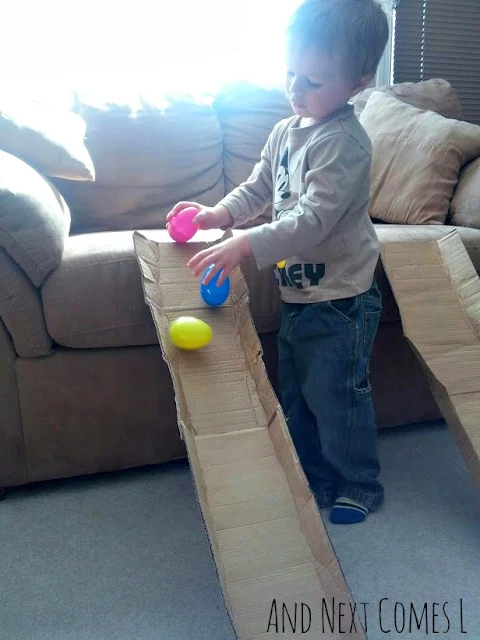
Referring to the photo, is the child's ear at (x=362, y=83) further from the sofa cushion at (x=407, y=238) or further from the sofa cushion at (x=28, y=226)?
the sofa cushion at (x=28, y=226)

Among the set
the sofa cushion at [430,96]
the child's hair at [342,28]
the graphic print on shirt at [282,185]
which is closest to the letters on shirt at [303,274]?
the graphic print on shirt at [282,185]

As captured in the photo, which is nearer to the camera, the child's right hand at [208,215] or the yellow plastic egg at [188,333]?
the yellow plastic egg at [188,333]

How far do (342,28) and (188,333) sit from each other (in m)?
0.58

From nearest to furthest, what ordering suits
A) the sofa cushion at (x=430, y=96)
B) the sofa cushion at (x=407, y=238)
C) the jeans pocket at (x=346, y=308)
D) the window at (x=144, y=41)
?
the jeans pocket at (x=346, y=308) → the sofa cushion at (x=407, y=238) → the sofa cushion at (x=430, y=96) → the window at (x=144, y=41)

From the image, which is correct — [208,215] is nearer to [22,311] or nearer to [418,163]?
[22,311]

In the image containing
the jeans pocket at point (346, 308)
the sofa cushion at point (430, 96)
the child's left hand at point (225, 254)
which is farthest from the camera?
the sofa cushion at point (430, 96)

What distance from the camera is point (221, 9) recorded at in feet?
7.40

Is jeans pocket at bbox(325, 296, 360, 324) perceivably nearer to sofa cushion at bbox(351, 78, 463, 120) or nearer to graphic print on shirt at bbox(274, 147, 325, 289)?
graphic print on shirt at bbox(274, 147, 325, 289)

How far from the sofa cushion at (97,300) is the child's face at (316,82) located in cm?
38

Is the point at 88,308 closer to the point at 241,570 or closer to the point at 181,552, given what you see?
the point at 181,552

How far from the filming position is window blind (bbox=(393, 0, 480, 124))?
100.0 inches

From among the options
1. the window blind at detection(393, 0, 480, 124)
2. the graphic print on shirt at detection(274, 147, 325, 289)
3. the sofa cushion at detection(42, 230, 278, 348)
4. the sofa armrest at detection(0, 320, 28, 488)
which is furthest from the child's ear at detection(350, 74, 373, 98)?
the window blind at detection(393, 0, 480, 124)

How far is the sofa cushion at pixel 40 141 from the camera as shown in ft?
4.63

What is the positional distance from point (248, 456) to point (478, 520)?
1.69 feet
